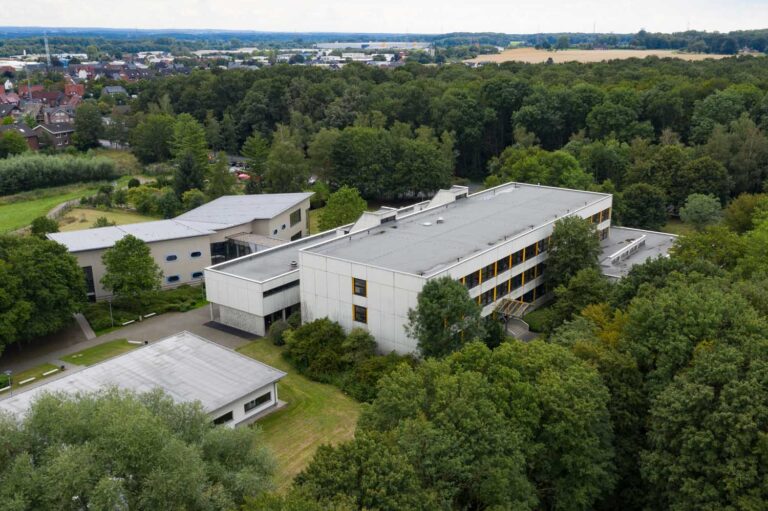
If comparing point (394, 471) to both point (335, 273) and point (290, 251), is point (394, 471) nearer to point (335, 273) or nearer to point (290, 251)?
point (335, 273)

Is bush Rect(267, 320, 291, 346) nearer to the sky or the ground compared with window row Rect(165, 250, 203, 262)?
nearer to the ground

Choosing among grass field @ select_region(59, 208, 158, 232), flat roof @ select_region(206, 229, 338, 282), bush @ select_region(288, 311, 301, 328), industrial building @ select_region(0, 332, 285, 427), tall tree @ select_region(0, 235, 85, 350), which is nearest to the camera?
industrial building @ select_region(0, 332, 285, 427)

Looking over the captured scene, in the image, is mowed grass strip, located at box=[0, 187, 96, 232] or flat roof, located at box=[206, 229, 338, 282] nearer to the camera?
flat roof, located at box=[206, 229, 338, 282]

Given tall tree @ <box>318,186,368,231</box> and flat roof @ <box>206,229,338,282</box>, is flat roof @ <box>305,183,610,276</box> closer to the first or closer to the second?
flat roof @ <box>206,229,338,282</box>

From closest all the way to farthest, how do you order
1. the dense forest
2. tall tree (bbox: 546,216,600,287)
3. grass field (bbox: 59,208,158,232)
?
tall tree (bbox: 546,216,600,287)
grass field (bbox: 59,208,158,232)
the dense forest

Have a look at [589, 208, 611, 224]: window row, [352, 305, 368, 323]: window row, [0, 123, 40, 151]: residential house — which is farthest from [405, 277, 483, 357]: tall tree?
[0, 123, 40, 151]: residential house

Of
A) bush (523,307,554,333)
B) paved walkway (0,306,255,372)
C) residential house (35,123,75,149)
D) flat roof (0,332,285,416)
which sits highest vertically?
residential house (35,123,75,149)

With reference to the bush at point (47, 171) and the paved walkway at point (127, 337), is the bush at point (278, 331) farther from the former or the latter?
the bush at point (47, 171)
